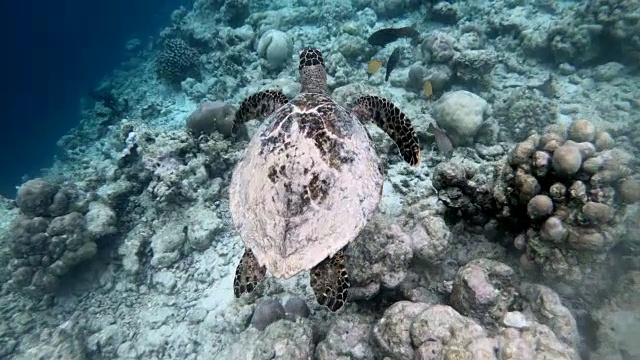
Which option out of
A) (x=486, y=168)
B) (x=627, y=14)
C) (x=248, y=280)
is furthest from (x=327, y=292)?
(x=627, y=14)

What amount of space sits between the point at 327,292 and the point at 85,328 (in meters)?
4.60

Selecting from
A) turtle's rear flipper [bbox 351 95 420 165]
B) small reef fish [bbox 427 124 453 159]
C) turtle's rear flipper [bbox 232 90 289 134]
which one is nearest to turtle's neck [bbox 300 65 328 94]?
turtle's rear flipper [bbox 232 90 289 134]

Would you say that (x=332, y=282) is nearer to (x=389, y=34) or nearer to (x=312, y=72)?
(x=312, y=72)

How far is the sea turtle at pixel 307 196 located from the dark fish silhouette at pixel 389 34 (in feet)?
14.3

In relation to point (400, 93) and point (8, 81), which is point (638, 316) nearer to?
point (400, 93)

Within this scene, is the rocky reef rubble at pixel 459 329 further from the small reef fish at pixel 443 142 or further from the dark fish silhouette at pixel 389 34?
the dark fish silhouette at pixel 389 34

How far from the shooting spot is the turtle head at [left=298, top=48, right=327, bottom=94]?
172 inches

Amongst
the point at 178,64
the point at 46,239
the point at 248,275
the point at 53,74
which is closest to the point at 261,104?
the point at 248,275

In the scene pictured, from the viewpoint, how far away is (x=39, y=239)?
17.6ft

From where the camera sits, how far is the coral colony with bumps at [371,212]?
271 cm

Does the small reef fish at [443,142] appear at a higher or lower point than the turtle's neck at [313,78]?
lower

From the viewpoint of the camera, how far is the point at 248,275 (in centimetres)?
310

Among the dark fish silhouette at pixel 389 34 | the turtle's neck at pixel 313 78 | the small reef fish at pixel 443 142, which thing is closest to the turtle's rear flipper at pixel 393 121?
the turtle's neck at pixel 313 78

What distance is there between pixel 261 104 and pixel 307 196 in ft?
7.69
